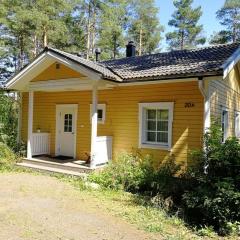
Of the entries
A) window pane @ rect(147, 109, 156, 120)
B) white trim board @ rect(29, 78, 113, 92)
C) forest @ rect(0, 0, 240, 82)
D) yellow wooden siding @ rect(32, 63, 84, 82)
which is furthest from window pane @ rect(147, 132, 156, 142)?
forest @ rect(0, 0, 240, 82)

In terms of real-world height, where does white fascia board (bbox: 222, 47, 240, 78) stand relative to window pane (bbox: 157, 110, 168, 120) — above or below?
above

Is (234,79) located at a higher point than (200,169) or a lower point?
higher

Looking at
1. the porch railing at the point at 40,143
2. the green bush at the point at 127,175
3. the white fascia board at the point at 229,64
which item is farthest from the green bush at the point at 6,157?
the white fascia board at the point at 229,64

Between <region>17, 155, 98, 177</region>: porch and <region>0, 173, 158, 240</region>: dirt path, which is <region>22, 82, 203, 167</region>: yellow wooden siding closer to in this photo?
<region>17, 155, 98, 177</region>: porch

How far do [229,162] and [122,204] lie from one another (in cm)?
270

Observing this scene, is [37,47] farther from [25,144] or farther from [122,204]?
[122,204]

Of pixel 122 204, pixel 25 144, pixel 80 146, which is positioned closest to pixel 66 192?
pixel 122 204

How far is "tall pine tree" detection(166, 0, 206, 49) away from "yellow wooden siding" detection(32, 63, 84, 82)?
2422 centimetres

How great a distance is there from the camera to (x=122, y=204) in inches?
287

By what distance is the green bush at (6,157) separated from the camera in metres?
11.2

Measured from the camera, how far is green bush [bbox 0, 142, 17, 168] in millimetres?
11248

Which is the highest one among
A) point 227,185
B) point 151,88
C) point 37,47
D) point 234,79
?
point 37,47

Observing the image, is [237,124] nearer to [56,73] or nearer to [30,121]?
[56,73]

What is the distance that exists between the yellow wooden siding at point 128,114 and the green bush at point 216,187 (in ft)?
5.15
